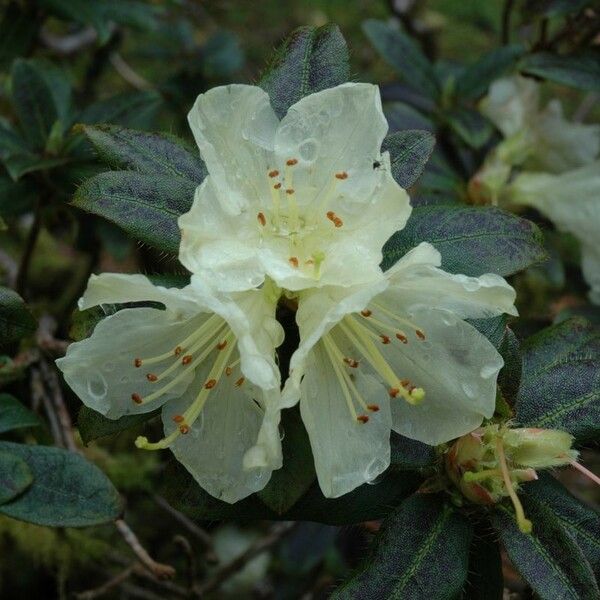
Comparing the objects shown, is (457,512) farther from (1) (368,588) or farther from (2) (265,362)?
(2) (265,362)

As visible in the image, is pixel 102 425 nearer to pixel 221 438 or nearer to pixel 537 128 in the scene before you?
pixel 221 438

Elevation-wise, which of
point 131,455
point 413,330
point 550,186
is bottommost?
point 131,455

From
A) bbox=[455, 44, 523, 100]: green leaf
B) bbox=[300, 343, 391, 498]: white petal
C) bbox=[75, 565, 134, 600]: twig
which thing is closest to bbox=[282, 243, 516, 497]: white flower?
bbox=[300, 343, 391, 498]: white petal

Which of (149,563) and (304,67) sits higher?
(304,67)

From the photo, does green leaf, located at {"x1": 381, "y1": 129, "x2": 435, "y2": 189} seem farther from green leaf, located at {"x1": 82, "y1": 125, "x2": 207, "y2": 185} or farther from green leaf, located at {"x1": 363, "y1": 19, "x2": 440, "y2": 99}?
green leaf, located at {"x1": 363, "y1": 19, "x2": 440, "y2": 99}

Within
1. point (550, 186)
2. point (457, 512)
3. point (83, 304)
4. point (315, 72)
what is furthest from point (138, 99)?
point (457, 512)

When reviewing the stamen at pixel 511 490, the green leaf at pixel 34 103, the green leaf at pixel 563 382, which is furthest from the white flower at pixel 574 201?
the green leaf at pixel 34 103

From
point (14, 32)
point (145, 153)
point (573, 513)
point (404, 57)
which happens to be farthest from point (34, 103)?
point (573, 513)
